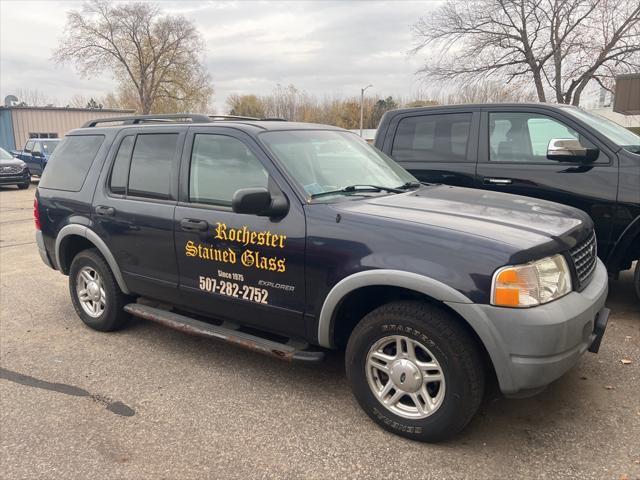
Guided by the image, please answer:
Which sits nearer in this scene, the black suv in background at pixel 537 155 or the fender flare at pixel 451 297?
the fender flare at pixel 451 297

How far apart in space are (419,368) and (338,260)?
2.50ft

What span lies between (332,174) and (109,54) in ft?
132

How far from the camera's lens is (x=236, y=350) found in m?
4.27

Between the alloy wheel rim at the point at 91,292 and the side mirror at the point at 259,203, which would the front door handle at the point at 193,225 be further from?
the alloy wheel rim at the point at 91,292

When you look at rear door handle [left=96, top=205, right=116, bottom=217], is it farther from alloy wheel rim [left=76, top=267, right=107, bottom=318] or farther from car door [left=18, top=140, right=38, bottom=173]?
car door [left=18, top=140, right=38, bottom=173]

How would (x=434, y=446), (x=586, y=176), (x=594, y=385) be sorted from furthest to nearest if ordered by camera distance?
(x=586, y=176), (x=594, y=385), (x=434, y=446)

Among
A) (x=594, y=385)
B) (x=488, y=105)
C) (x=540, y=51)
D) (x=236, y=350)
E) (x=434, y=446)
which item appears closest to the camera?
(x=434, y=446)

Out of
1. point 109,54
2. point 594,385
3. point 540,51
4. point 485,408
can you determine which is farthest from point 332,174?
point 109,54

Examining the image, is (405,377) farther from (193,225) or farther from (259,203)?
(193,225)

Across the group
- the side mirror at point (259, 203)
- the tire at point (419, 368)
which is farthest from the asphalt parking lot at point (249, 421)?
the side mirror at point (259, 203)

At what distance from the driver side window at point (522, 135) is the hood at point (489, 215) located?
5.04 feet

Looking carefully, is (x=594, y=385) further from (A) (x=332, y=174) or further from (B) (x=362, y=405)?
(A) (x=332, y=174)

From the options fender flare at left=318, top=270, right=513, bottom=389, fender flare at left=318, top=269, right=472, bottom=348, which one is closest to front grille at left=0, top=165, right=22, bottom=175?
fender flare at left=318, top=269, right=472, bottom=348

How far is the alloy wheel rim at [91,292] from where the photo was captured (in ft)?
15.2
